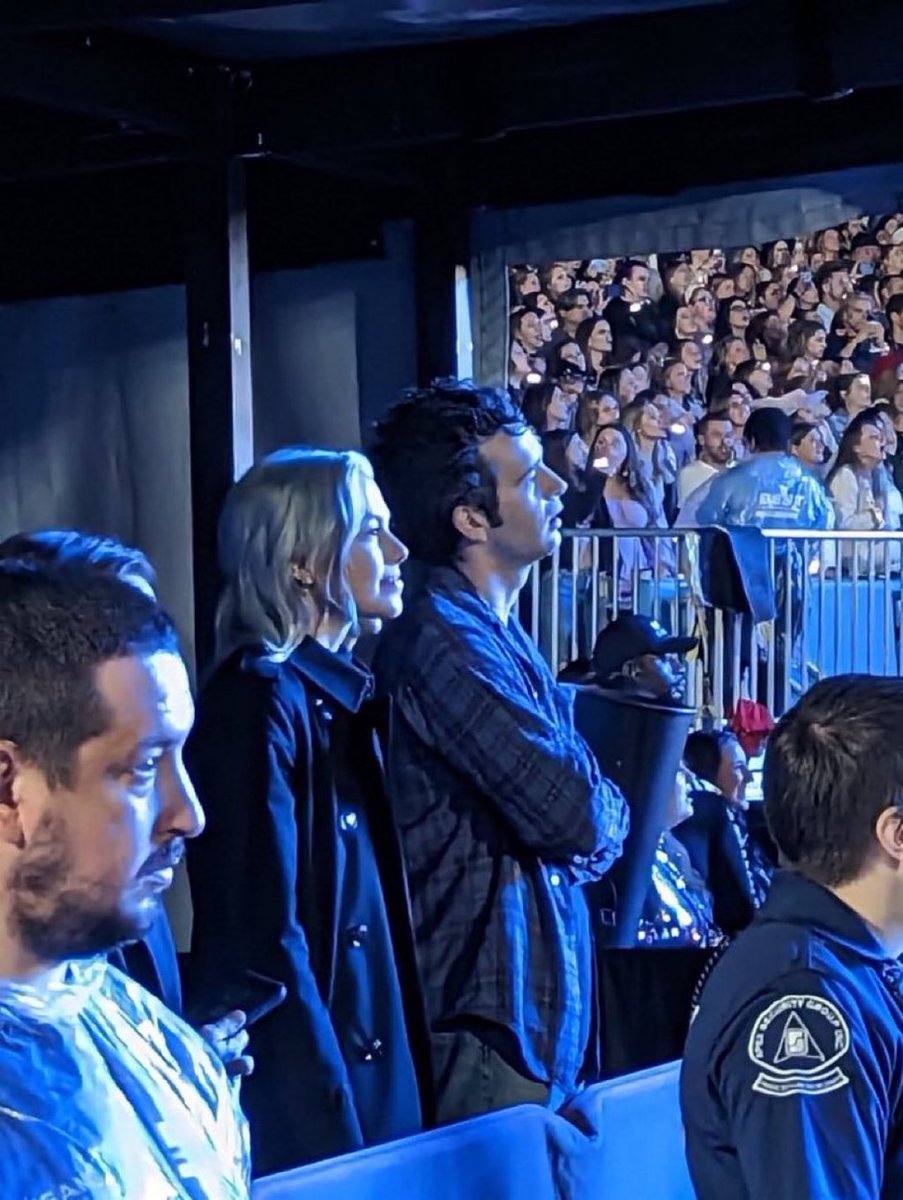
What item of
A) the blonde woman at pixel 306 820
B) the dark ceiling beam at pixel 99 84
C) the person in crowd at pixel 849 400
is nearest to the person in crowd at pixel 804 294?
the person in crowd at pixel 849 400

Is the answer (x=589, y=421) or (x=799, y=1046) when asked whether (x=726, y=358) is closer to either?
(x=589, y=421)

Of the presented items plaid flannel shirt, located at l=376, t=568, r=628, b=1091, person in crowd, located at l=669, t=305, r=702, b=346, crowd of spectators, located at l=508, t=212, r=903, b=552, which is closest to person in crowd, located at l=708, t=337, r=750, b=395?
crowd of spectators, located at l=508, t=212, r=903, b=552

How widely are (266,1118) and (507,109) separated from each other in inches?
124

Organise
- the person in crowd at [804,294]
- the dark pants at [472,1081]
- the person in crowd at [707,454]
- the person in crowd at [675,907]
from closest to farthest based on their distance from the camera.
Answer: the dark pants at [472,1081], the person in crowd at [675,907], the person in crowd at [707,454], the person in crowd at [804,294]

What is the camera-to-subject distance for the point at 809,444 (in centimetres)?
816

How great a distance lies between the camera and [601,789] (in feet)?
9.73

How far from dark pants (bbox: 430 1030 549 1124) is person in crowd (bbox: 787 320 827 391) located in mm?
5826

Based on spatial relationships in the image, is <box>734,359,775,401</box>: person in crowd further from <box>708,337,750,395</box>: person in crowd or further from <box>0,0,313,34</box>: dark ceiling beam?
<box>0,0,313,34</box>: dark ceiling beam

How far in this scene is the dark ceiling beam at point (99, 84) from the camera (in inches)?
186

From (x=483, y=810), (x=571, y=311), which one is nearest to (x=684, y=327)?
(x=571, y=311)

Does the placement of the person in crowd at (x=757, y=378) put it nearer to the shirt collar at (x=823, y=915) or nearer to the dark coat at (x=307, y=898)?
the dark coat at (x=307, y=898)

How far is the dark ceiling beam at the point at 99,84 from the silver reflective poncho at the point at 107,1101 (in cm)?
350

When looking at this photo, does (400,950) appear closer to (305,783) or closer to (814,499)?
(305,783)

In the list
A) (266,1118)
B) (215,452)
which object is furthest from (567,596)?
(266,1118)
